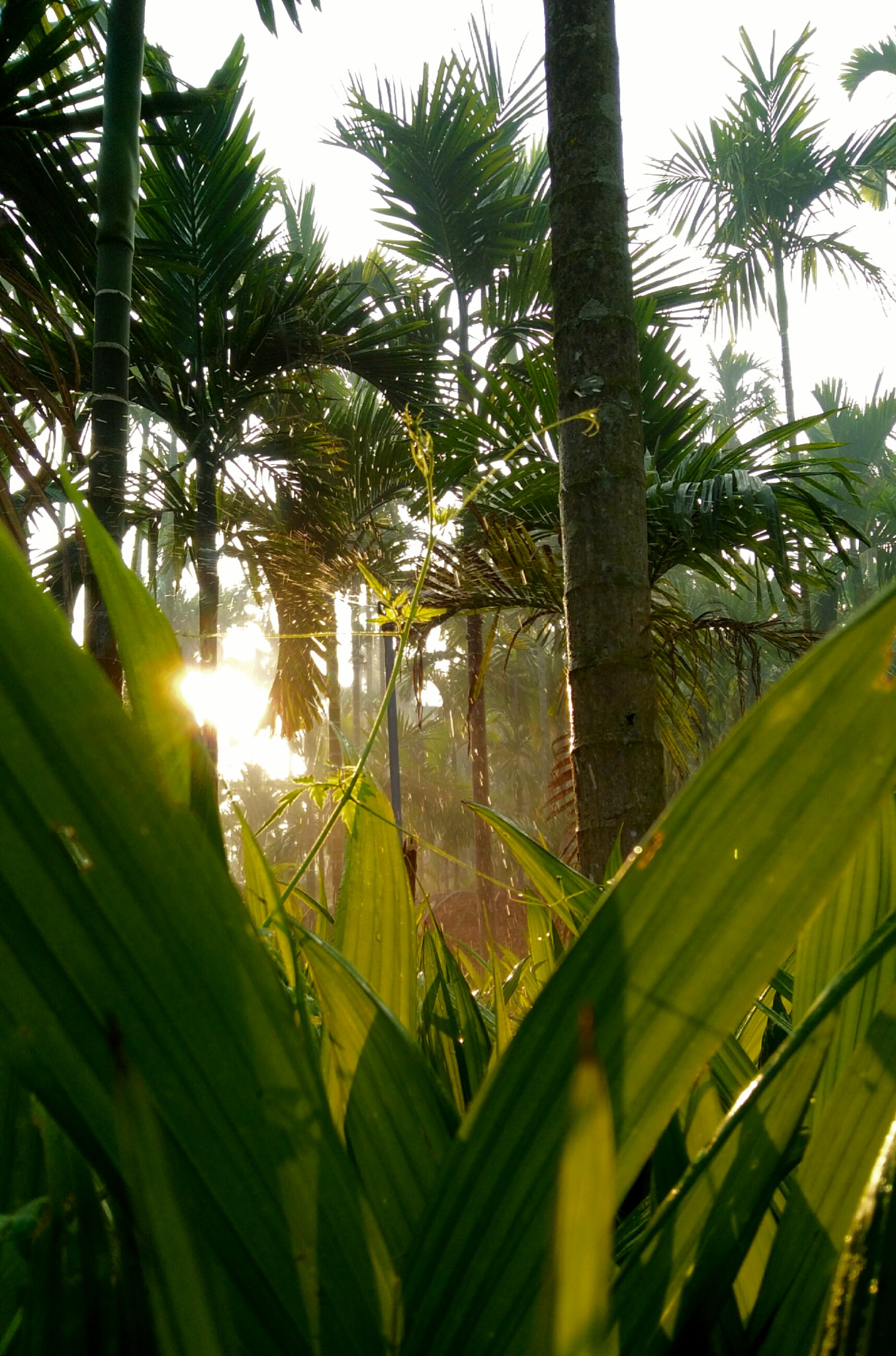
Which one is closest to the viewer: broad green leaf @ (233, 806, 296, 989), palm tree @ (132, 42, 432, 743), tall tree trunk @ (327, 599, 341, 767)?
broad green leaf @ (233, 806, 296, 989)

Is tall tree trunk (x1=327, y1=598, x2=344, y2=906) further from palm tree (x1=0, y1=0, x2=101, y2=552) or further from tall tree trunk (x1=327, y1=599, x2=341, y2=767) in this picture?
palm tree (x1=0, y1=0, x2=101, y2=552)

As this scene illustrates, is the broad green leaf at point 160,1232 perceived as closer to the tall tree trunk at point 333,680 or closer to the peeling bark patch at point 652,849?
the peeling bark patch at point 652,849

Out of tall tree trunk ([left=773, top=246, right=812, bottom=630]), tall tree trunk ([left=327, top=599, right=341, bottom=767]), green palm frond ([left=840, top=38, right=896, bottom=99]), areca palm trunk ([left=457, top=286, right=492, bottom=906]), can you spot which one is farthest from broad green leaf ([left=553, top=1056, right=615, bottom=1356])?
green palm frond ([left=840, top=38, right=896, bottom=99])

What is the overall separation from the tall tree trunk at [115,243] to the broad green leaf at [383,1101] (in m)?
1.56

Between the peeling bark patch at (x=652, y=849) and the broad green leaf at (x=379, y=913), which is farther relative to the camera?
the broad green leaf at (x=379, y=913)

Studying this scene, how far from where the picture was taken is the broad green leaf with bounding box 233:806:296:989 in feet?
0.80

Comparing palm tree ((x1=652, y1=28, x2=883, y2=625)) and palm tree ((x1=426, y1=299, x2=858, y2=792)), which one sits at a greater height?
palm tree ((x1=652, y1=28, x2=883, y2=625))

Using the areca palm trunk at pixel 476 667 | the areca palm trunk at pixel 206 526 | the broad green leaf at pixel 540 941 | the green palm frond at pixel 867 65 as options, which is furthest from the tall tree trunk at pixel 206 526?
the green palm frond at pixel 867 65

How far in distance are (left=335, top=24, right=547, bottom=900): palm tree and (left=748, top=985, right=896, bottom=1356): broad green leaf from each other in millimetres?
4743

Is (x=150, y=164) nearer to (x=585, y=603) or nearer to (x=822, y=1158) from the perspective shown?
(x=585, y=603)

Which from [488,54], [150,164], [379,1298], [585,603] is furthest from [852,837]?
[488,54]

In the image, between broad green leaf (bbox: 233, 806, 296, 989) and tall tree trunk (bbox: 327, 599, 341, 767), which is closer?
broad green leaf (bbox: 233, 806, 296, 989)

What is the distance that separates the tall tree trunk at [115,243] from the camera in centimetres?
164

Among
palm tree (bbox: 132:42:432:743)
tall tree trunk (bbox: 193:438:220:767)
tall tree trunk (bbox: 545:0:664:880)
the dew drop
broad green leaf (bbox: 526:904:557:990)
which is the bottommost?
broad green leaf (bbox: 526:904:557:990)
